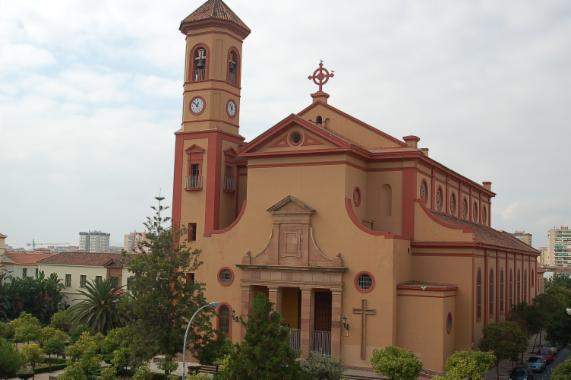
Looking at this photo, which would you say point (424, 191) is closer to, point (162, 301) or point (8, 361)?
point (162, 301)

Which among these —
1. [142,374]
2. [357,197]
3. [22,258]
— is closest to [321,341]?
[357,197]

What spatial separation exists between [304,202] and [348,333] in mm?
8050

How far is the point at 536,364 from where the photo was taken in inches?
1676

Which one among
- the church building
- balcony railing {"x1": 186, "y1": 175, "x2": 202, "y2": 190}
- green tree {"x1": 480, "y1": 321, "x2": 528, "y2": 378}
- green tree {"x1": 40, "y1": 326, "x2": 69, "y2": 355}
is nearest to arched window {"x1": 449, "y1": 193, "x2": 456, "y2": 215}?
the church building

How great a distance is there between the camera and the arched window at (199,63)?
44.0 meters

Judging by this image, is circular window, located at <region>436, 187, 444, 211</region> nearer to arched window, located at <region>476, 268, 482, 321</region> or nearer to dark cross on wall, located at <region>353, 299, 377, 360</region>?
arched window, located at <region>476, 268, 482, 321</region>

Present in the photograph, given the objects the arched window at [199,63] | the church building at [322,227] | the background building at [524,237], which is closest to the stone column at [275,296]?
the church building at [322,227]

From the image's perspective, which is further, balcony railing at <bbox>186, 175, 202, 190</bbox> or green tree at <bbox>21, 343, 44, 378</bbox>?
balcony railing at <bbox>186, 175, 202, 190</bbox>

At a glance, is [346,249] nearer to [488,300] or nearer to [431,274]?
[431,274]

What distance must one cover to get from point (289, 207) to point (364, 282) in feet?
20.9

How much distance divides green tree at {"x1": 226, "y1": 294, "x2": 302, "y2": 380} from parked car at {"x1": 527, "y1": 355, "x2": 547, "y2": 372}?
76.8 feet

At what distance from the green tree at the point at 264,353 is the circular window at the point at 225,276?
1529cm

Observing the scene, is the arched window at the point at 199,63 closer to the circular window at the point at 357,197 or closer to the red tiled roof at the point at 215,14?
the red tiled roof at the point at 215,14

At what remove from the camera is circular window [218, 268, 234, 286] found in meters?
41.0
